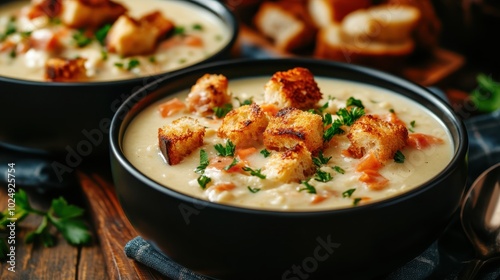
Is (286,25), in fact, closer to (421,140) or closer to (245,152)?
(421,140)

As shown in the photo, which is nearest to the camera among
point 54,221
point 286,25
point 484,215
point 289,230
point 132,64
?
point 289,230

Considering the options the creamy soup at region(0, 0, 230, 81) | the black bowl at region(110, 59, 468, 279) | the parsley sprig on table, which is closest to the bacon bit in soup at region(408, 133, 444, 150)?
the black bowl at region(110, 59, 468, 279)

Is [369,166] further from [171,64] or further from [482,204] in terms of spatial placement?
[171,64]

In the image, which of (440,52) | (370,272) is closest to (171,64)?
(370,272)

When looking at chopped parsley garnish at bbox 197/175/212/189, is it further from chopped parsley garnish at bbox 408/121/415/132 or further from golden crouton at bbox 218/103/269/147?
chopped parsley garnish at bbox 408/121/415/132

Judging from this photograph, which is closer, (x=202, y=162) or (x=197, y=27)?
(x=202, y=162)

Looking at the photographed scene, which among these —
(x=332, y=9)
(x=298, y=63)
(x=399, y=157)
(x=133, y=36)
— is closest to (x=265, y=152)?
(x=399, y=157)

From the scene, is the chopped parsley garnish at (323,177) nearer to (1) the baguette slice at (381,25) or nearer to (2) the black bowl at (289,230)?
(2) the black bowl at (289,230)
